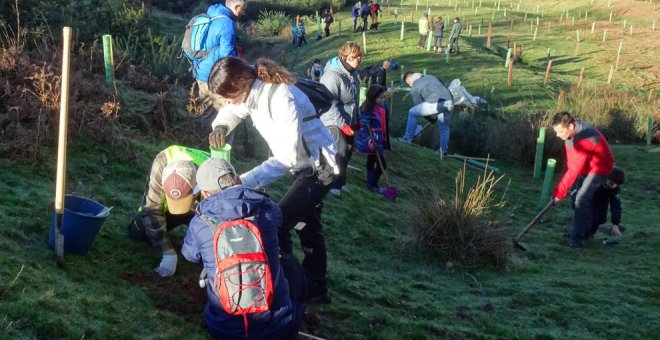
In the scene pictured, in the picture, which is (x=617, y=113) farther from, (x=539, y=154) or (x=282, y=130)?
(x=282, y=130)

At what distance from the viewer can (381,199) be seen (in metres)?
9.44

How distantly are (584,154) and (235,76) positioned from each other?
17.7 feet

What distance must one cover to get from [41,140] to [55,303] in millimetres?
3048

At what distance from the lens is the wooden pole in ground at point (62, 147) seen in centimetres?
372

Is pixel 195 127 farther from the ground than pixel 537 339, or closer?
farther from the ground

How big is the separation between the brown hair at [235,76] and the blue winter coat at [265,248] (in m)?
0.67

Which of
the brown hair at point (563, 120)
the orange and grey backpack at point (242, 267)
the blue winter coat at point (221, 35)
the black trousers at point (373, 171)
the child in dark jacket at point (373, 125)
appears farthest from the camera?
the black trousers at point (373, 171)

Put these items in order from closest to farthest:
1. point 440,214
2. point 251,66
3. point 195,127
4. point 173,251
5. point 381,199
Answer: point 251,66
point 173,251
point 440,214
point 195,127
point 381,199

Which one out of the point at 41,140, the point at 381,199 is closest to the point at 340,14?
the point at 381,199

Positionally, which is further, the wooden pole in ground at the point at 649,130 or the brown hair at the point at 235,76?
the wooden pole in ground at the point at 649,130

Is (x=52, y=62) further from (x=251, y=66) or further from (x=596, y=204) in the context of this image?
(x=596, y=204)

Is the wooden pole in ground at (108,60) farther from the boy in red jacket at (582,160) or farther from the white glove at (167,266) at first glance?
the boy in red jacket at (582,160)

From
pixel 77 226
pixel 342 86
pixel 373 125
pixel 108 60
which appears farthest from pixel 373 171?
pixel 77 226

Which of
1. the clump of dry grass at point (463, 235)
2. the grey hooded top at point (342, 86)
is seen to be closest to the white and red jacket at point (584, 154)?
the clump of dry grass at point (463, 235)
